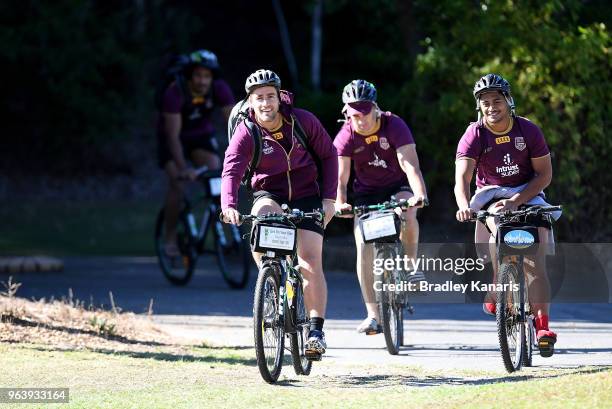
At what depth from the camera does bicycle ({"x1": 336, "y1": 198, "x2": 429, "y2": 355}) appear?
9.69 m

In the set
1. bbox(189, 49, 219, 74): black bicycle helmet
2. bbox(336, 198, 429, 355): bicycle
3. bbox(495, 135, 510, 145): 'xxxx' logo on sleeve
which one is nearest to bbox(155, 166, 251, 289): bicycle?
bbox(189, 49, 219, 74): black bicycle helmet

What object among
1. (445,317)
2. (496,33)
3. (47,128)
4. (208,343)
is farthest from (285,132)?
(47,128)

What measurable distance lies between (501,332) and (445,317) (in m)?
3.44

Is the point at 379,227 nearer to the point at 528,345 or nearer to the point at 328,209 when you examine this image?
the point at 328,209

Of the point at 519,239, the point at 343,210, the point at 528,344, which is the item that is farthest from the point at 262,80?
the point at 528,344

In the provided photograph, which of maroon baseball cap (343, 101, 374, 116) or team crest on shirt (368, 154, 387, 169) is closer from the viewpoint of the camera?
maroon baseball cap (343, 101, 374, 116)

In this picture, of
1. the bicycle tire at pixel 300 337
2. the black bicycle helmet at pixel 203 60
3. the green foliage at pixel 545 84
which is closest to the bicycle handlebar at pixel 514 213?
the bicycle tire at pixel 300 337

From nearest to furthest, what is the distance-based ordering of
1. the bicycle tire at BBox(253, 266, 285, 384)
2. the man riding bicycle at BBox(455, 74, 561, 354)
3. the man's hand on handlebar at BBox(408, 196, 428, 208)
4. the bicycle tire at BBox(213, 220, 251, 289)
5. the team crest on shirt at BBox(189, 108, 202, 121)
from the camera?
the bicycle tire at BBox(253, 266, 285, 384), the man riding bicycle at BBox(455, 74, 561, 354), the man's hand on handlebar at BBox(408, 196, 428, 208), the bicycle tire at BBox(213, 220, 251, 289), the team crest on shirt at BBox(189, 108, 202, 121)

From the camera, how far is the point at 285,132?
8.84 metres

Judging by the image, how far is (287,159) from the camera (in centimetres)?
885

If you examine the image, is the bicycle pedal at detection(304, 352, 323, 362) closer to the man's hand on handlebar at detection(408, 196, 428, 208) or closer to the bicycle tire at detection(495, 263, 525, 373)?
the bicycle tire at detection(495, 263, 525, 373)

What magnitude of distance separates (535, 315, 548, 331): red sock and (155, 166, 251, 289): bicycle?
4723 mm

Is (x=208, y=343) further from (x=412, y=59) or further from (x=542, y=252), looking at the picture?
(x=412, y=59)

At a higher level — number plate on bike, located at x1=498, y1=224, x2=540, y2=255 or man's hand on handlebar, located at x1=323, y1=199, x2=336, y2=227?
man's hand on handlebar, located at x1=323, y1=199, x2=336, y2=227
